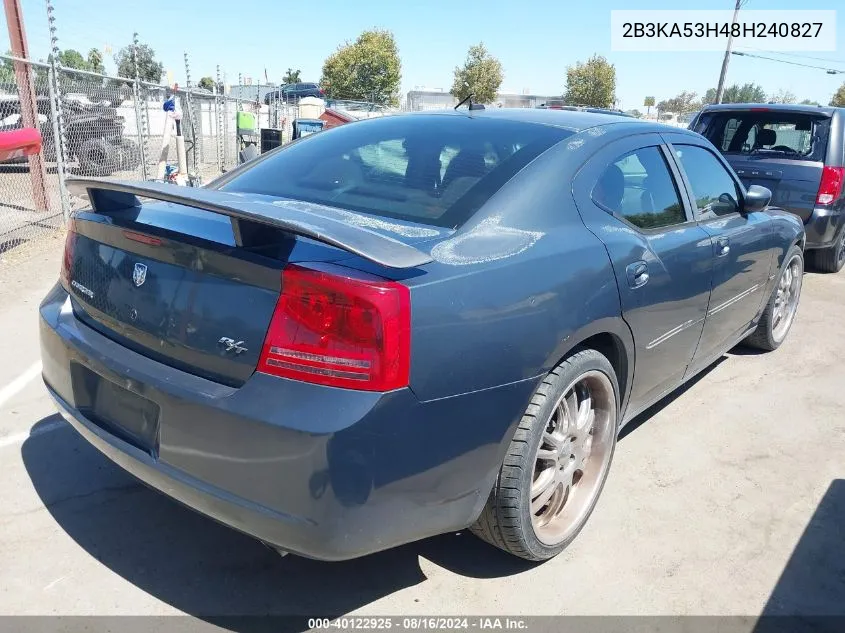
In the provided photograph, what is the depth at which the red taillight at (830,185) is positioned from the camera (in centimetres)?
677

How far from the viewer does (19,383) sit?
12.6 ft

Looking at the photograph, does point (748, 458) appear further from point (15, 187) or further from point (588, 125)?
point (15, 187)

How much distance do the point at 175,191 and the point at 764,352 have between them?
4.51m

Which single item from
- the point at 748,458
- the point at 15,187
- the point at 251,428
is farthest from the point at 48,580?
the point at 15,187

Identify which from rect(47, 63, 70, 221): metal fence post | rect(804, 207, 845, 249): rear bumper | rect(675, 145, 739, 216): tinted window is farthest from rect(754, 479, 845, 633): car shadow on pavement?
rect(47, 63, 70, 221): metal fence post

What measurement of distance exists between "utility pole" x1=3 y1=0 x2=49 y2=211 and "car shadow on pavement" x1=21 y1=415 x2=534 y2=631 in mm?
6672

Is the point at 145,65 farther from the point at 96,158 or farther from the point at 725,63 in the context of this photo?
the point at 96,158

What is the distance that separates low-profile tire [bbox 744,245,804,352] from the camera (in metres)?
4.74

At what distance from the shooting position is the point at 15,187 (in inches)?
415

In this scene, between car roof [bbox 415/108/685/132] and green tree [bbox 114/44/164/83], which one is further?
green tree [bbox 114/44/164/83]

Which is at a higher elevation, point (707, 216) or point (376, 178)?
point (376, 178)

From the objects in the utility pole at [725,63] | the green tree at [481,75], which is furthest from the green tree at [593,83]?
the utility pole at [725,63]

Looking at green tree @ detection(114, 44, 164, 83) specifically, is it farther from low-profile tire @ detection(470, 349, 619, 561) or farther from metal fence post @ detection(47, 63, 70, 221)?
low-profile tire @ detection(470, 349, 619, 561)

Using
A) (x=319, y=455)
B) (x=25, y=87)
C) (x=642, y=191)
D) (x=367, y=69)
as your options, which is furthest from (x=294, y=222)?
(x=367, y=69)
